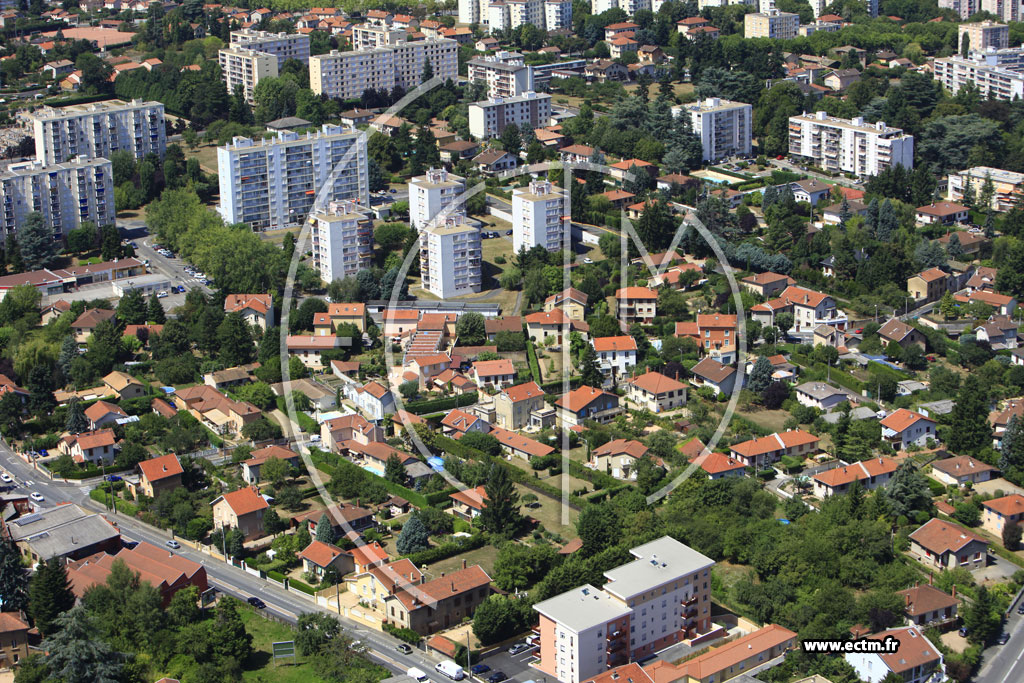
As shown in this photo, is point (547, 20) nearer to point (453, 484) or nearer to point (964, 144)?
point (964, 144)

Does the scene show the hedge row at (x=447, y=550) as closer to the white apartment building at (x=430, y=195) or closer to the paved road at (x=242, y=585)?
the paved road at (x=242, y=585)

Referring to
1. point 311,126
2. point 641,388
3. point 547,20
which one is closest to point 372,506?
point 641,388

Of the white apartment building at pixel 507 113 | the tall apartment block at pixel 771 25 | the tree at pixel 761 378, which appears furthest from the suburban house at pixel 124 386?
the tall apartment block at pixel 771 25

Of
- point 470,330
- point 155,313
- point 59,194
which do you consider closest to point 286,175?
point 59,194

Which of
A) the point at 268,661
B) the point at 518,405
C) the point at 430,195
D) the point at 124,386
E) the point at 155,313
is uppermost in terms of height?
the point at 430,195

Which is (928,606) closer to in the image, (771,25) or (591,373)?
(591,373)

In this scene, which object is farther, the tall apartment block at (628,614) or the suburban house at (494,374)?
the suburban house at (494,374)
